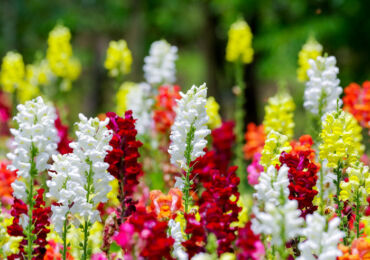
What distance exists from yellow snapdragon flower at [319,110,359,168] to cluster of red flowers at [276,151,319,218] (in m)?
0.22

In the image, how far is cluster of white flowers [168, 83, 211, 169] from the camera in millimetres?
2990

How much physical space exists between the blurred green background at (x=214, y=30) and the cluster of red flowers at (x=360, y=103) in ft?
6.26

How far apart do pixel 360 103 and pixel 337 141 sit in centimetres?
199

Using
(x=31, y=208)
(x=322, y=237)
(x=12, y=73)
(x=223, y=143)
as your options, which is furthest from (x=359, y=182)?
(x=12, y=73)

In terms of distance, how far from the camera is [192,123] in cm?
300

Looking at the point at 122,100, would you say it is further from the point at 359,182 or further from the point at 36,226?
the point at 359,182

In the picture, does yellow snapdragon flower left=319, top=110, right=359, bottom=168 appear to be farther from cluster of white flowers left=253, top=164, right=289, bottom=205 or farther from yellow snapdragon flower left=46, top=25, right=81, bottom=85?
yellow snapdragon flower left=46, top=25, right=81, bottom=85

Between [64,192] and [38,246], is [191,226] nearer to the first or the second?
[64,192]

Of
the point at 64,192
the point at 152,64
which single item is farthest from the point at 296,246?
the point at 152,64

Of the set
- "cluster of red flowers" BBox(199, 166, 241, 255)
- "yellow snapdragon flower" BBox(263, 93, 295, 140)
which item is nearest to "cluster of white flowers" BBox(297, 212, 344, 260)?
"cluster of red flowers" BBox(199, 166, 241, 255)

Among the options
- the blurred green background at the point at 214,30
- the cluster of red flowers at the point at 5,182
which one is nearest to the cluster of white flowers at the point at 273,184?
the cluster of red flowers at the point at 5,182

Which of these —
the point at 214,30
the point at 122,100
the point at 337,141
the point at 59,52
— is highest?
the point at 214,30

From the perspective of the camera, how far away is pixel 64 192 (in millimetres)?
2824

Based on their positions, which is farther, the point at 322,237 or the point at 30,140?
the point at 30,140
